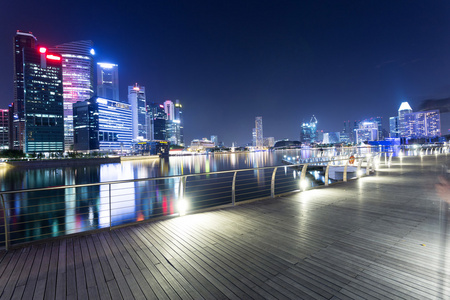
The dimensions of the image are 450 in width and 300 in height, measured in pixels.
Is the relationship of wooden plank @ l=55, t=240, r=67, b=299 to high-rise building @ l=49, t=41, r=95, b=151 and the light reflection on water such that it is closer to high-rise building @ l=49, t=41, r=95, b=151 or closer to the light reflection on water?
the light reflection on water

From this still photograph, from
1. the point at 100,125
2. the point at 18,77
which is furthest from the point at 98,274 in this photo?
the point at 18,77

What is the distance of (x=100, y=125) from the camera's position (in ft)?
413

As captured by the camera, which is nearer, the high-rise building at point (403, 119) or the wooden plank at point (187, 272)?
the wooden plank at point (187, 272)

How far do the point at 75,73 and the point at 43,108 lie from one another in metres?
67.4

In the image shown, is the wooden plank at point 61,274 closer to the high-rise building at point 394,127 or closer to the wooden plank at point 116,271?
the wooden plank at point 116,271

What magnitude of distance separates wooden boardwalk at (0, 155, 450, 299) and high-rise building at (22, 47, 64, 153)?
129m

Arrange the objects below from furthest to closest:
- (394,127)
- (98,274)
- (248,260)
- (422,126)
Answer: (394,127)
(422,126)
(248,260)
(98,274)

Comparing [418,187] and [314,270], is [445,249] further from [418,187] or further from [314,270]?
[418,187]

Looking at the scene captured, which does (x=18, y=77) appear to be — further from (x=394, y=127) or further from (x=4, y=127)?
(x=394, y=127)

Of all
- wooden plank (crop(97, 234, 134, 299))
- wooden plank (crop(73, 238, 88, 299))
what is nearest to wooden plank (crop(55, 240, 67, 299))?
wooden plank (crop(73, 238, 88, 299))

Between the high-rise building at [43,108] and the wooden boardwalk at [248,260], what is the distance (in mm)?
129174

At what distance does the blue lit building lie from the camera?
12450 cm

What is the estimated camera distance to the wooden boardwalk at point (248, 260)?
7.89 ft

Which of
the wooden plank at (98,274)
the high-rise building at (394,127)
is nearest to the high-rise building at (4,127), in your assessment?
the wooden plank at (98,274)
